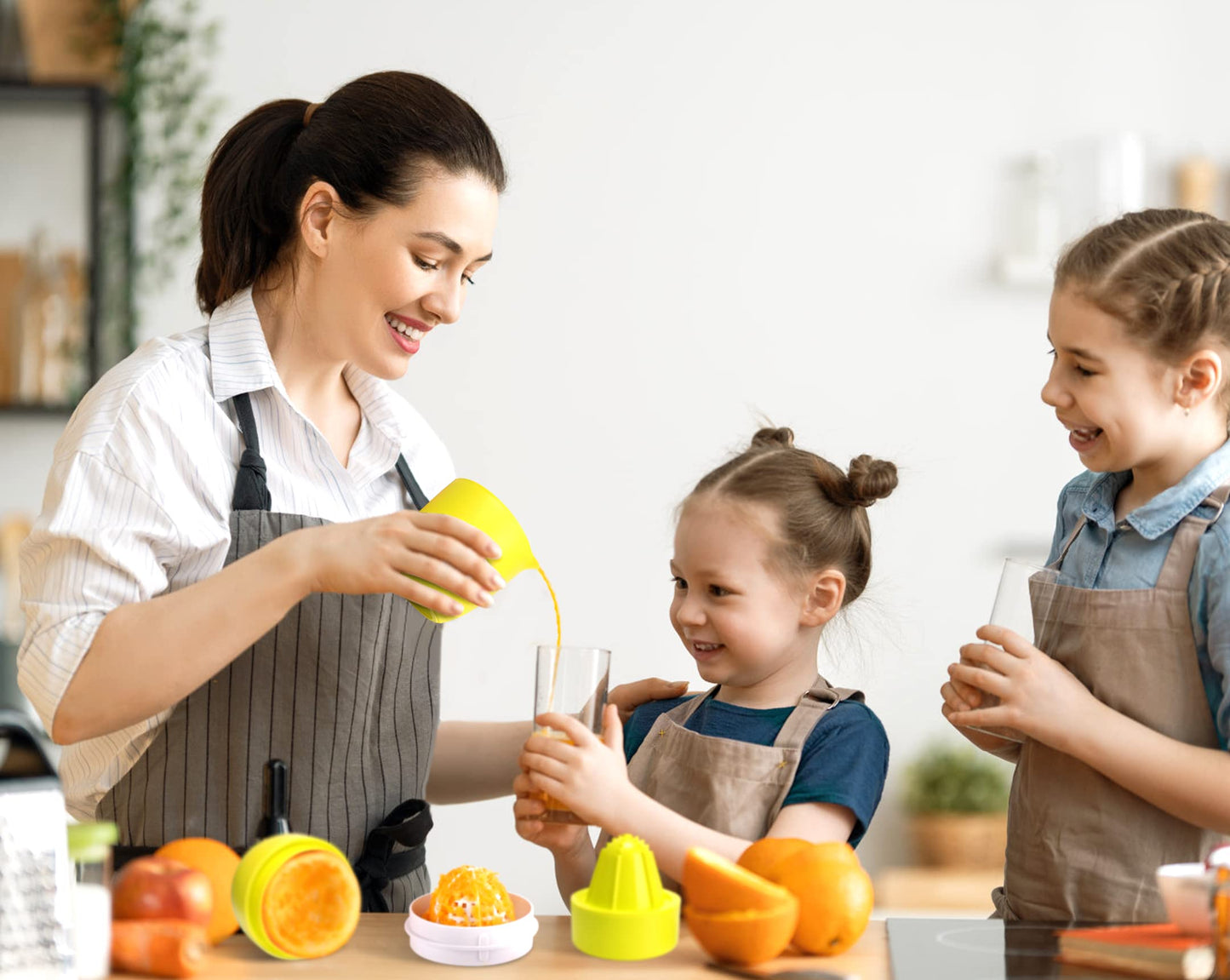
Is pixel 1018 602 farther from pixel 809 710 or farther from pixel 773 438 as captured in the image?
pixel 773 438

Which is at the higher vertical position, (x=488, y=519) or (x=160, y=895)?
(x=488, y=519)

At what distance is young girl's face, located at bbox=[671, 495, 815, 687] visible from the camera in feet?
4.39

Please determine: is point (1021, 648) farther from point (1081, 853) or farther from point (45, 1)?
point (45, 1)

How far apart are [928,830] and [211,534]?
7.85 ft

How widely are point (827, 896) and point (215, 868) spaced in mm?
470

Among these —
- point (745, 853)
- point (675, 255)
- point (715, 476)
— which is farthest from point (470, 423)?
point (745, 853)

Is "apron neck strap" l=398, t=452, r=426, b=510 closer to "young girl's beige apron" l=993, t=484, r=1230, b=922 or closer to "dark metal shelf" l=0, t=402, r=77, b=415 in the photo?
"young girl's beige apron" l=993, t=484, r=1230, b=922

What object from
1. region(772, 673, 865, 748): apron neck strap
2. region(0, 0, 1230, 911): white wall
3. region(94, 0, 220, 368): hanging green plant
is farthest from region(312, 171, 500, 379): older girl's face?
region(94, 0, 220, 368): hanging green plant

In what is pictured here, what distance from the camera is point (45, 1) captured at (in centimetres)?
313

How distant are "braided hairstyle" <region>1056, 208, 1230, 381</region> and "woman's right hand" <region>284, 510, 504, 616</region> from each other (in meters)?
0.62

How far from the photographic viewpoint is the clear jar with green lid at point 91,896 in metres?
0.86

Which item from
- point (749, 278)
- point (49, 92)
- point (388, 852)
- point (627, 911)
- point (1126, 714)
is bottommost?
point (388, 852)

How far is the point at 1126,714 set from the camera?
1.13 m

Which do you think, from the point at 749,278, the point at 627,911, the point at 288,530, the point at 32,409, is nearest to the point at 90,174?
the point at 32,409
